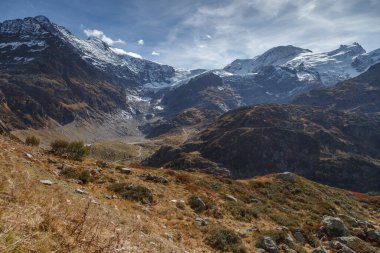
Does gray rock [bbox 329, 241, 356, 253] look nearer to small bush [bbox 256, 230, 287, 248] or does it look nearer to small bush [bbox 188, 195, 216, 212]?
small bush [bbox 256, 230, 287, 248]

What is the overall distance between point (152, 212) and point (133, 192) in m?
3.13

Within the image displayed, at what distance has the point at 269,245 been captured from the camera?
2195cm

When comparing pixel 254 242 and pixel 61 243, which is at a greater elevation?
pixel 61 243

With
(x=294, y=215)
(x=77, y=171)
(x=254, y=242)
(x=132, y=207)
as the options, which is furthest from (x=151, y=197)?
(x=294, y=215)

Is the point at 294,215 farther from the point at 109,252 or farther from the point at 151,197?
the point at 109,252

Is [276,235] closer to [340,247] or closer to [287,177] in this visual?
[340,247]

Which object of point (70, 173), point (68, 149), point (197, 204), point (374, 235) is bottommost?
point (374, 235)

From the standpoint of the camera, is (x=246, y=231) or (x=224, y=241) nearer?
(x=224, y=241)

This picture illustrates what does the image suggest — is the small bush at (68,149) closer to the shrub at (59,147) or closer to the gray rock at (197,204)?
the shrub at (59,147)

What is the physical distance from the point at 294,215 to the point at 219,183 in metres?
9.66

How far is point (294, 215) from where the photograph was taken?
33750mm

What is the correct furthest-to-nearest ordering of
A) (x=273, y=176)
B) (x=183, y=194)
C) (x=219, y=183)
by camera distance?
(x=273, y=176), (x=219, y=183), (x=183, y=194)

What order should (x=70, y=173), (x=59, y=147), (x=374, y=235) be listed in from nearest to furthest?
1. (x=70, y=173)
2. (x=374, y=235)
3. (x=59, y=147)

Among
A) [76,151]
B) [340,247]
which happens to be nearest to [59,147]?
[76,151]
